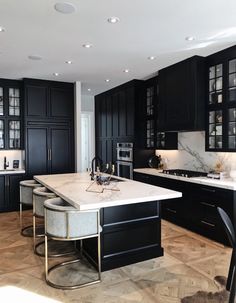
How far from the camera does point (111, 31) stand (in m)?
3.16

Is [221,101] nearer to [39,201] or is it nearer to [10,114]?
[39,201]

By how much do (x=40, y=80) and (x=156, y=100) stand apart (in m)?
2.54

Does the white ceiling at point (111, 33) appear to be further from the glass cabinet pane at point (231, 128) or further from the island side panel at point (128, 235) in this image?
the island side panel at point (128, 235)

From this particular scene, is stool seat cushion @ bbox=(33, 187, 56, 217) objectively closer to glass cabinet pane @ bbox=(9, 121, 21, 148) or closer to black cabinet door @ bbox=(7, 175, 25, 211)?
black cabinet door @ bbox=(7, 175, 25, 211)

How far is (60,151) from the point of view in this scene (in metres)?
5.85

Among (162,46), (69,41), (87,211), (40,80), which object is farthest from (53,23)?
(40,80)

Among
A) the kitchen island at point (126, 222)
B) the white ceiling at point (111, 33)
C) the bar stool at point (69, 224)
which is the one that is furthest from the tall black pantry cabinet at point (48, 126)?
the bar stool at point (69, 224)

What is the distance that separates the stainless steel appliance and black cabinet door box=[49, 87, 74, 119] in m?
1.41

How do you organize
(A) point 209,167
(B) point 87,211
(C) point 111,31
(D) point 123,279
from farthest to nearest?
(A) point 209,167 → (C) point 111,31 → (D) point 123,279 → (B) point 87,211

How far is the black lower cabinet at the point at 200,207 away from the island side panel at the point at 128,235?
88 cm

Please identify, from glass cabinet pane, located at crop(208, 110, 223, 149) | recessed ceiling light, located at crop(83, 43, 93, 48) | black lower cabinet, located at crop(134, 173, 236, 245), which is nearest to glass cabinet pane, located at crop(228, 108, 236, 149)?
glass cabinet pane, located at crop(208, 110, 223, 149)

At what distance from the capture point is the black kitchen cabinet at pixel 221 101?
381 cm

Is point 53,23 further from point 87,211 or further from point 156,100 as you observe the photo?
point 156,100

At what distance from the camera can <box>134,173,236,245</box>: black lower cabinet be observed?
3.49 m
